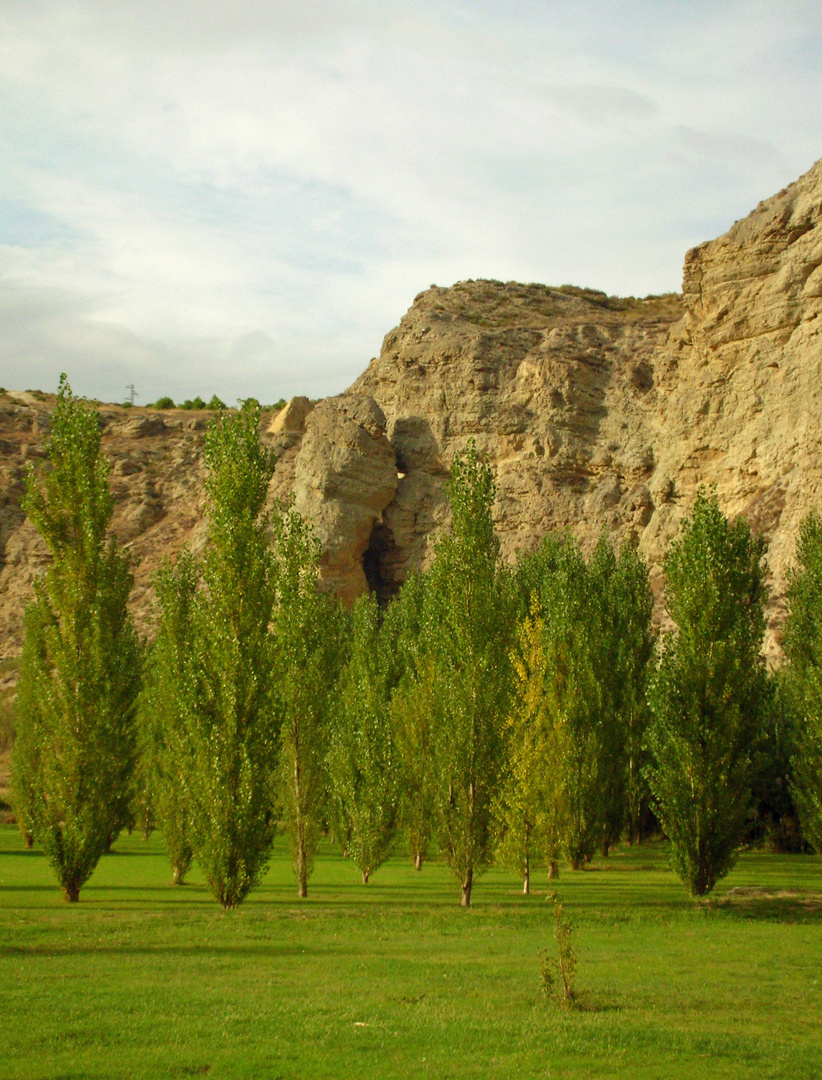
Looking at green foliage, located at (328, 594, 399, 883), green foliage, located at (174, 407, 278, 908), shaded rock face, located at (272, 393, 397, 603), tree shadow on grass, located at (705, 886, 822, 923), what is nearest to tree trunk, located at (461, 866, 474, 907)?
green foliage, located at (328, 594, 399, 883)

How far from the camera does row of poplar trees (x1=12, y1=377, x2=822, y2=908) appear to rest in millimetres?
20250

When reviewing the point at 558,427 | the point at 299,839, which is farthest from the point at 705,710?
the point at 558,427

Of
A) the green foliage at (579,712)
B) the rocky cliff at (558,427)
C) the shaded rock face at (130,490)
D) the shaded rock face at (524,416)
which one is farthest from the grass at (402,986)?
the shaded rock face at (130,490)

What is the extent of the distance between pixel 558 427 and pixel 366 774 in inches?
1597

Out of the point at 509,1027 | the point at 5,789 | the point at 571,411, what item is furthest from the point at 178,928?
the point at 571,411

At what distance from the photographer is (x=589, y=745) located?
1065 inches

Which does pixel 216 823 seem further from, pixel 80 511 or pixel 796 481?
pixel 796 481

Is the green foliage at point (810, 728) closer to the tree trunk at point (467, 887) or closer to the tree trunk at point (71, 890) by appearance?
the tree trunk at point (467, 887)

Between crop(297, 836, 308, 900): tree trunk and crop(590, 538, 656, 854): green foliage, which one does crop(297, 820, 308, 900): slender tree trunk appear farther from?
crop(590, 538, 656, 854): green foliage

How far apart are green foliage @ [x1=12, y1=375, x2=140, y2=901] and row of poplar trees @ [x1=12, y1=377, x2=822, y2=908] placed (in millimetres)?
49

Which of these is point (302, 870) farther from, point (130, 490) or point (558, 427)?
point (130, 490)

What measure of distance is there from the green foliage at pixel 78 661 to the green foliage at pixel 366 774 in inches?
230

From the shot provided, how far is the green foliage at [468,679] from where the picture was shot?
21828 millimetres

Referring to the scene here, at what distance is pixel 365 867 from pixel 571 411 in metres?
42.3
